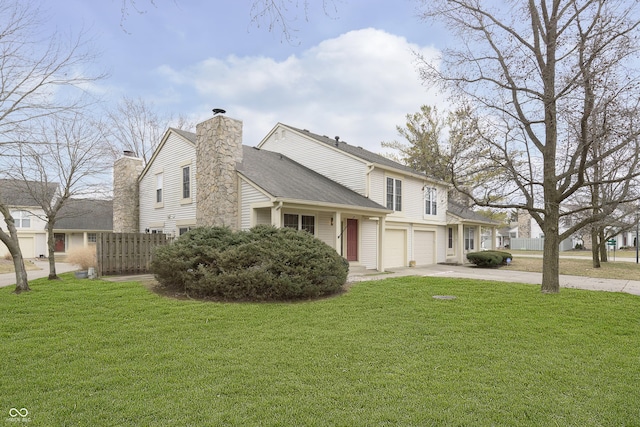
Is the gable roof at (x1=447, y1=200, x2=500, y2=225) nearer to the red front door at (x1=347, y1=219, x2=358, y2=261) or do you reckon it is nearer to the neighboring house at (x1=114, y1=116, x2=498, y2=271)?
the neighboring house at (x1=114, y1=116, x2=498, y2=271)

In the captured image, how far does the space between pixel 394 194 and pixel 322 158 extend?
12.2 feet

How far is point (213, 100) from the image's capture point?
13.3 metres

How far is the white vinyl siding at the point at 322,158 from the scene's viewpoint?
15.9 meters

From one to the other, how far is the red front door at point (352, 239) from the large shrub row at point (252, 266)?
566cm

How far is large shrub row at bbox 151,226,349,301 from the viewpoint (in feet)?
26.5

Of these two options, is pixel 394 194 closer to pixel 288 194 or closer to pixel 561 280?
pixel 288 194

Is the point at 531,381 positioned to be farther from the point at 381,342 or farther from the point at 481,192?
the point at 481,192

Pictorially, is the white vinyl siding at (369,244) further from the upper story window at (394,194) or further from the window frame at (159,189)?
the window frame at (159,189)

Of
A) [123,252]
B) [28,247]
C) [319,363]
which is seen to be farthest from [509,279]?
[28,247]

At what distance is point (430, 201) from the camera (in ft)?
66.6

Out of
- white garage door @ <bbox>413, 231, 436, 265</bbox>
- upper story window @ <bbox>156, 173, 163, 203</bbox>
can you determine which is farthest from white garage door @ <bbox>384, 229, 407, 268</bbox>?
upper story window @ <bbox>156, 173, 163, 203</bbox>

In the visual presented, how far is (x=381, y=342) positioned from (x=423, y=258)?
50.8ft

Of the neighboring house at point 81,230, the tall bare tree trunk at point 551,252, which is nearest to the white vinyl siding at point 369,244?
the tall bare tree trunk at point 551,252

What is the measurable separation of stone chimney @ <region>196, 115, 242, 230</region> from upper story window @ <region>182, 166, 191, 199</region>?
179 cm
